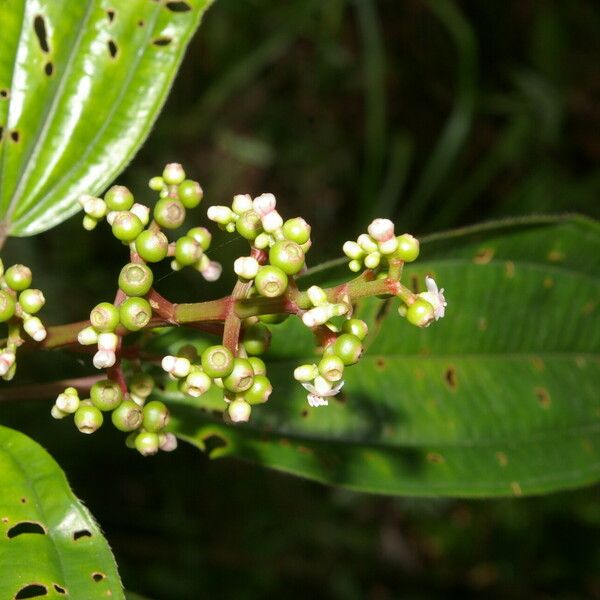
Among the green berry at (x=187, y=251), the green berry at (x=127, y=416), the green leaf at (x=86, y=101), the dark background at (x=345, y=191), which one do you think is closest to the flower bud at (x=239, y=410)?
the green berry at (x=127, y=416)

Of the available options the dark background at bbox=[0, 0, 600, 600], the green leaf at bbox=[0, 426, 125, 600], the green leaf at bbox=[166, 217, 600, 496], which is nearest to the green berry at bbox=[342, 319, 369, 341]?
the green leaf at bbox=[0, 426, 125, 600]

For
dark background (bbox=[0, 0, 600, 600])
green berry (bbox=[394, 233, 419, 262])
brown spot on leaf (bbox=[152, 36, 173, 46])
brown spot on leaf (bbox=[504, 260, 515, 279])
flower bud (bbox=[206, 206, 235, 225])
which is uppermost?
brown spot on leaf (bbox=[152, 36, 173, 46])

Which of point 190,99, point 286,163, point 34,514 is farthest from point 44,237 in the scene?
point 34,514

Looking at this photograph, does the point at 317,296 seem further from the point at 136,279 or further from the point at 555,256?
the point at 555,256

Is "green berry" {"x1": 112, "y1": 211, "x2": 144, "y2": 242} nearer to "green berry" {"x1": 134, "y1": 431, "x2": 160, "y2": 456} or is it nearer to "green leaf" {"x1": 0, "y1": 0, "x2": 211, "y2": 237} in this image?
"green berry" {"x1": 134, "y1": 431, "x2": 160, "y2": 456}

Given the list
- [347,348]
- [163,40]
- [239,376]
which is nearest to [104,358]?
[239,376]

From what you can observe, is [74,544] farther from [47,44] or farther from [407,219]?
[407,219]

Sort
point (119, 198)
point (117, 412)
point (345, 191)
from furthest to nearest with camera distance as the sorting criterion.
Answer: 1. point (345, 191)
2. point (119, 198)
3. point (117, 412)
